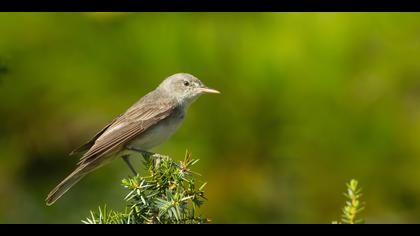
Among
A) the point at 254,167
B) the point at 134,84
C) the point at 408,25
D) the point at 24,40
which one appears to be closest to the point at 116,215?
the point at 254,167

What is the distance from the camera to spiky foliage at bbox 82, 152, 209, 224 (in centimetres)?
313

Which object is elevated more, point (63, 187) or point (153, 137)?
point (153, 137)

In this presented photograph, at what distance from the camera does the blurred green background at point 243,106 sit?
18.7ft

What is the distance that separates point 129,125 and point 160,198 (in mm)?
1688

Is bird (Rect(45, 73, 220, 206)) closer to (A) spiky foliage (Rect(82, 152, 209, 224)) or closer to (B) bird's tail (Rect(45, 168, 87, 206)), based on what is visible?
(B) bird's tail (Rect(45, 168, 87, 206))

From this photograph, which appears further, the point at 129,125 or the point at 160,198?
the point at 129,125

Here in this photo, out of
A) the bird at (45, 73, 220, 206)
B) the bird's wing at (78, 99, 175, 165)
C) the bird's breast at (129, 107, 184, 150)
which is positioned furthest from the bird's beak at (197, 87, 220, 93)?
the bird's breast at (129, 107, 184, 150)

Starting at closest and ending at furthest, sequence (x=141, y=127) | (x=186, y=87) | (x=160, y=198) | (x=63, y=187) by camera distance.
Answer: (x=160, y=198), (x=63, y=187), (x=141, y=127), (x=186, y=87)

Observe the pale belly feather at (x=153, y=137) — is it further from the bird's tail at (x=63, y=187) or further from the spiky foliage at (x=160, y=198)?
the spiky foliage at (x=160, y=198)

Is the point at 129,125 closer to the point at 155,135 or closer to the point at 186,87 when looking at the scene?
the point at 155,135

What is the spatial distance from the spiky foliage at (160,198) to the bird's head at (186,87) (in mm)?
1739

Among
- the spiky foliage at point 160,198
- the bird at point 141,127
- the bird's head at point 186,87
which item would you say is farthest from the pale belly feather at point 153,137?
the spiky foliage at point 160,198

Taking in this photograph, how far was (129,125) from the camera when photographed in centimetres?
502

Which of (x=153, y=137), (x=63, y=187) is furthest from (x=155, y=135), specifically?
(x=63, y=187)
